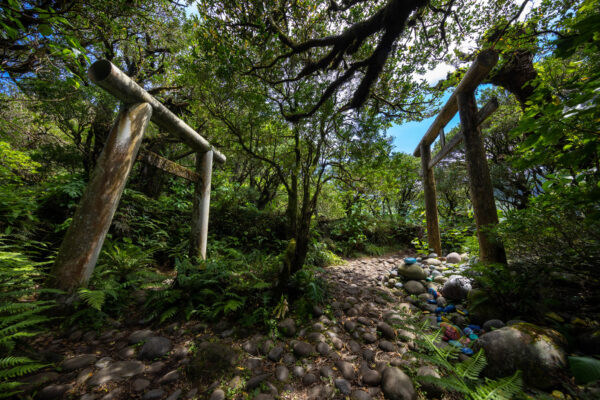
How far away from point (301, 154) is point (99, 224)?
396 cm

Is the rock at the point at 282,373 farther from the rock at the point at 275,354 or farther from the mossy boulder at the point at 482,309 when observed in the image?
the mossy boulder at the point at 482,309

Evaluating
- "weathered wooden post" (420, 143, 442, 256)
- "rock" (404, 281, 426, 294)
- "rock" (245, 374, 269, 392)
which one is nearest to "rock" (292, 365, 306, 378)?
"rock" (245, 374, 269, 392)

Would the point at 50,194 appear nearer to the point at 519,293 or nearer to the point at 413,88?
the point at 519,293

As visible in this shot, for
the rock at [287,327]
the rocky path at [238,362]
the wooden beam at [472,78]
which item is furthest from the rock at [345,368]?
the wooden beam at [472,78]

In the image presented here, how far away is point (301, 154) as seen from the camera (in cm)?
504

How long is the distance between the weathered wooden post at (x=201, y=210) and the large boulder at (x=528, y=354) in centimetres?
446

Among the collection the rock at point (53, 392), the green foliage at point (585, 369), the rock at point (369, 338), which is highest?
the green foliage at point (585, 369)

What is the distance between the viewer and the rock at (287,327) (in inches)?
86.5

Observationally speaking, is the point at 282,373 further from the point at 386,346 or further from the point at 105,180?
the point at 105,180

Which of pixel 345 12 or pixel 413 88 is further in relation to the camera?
pixel 413 88

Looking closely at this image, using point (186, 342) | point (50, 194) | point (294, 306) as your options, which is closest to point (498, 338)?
point (294, 306)

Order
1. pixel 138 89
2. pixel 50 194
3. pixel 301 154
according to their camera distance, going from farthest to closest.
Answer: pixel 301 154 → pixel 50 194 → pixel 138 89

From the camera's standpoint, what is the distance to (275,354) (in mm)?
1908

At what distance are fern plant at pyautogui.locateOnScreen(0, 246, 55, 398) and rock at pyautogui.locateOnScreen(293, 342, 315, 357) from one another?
1796 mm
